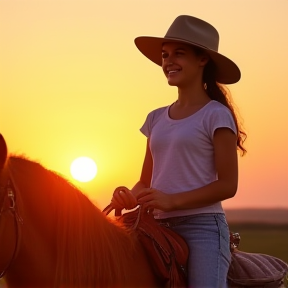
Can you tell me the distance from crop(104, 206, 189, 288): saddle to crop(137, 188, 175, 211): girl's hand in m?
0.11

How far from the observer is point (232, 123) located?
4.12m

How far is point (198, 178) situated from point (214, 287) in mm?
631

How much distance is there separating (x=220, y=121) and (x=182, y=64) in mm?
444

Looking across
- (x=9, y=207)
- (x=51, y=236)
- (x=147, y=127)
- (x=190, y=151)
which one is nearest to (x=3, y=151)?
(x=9, y=207)

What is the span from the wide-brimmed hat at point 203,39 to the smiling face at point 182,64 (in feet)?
0.18

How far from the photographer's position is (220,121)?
4.08m

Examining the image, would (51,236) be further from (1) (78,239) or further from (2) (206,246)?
(2) (206,246)

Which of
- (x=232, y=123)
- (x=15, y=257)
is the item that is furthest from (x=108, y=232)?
(x=232, y=123)

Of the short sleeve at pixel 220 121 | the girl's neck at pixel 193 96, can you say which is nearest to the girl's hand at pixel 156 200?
the short sleeve at pixel 220 121

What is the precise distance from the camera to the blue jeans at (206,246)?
398 centimetres

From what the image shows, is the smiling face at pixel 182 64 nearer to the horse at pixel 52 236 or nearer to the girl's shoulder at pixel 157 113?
the girl's shoulder at pixel 157 113

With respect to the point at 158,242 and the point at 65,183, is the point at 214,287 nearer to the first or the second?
the point at 158,242

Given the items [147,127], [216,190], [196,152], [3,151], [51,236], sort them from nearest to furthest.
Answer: [3,151]
[51,236]
[216,190]
[196,152]
[147,127]

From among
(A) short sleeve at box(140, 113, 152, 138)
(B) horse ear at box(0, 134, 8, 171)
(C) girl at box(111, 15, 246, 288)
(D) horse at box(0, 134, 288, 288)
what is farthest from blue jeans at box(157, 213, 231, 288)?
(B) horse ear at box(0, 134, 8, 171)
